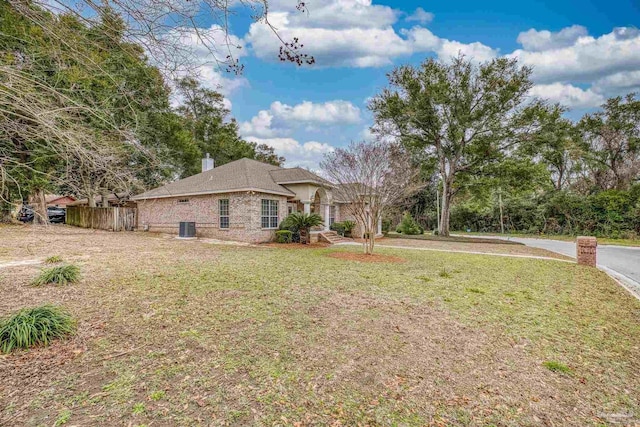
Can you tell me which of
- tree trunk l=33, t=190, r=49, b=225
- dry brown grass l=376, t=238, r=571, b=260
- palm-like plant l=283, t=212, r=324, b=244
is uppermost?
tree trunk l=33, t=190, r=49, b=225

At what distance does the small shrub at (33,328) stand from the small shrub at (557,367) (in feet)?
19.3

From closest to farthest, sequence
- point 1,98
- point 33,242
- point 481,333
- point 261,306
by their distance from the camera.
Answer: point 1,98 → point 481,333 → point 261,306 → point 33,242

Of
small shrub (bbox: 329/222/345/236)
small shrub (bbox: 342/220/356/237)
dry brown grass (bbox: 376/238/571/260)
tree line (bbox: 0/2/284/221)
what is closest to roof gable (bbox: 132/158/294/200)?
small shrub (bbox: 329/222/345/236)

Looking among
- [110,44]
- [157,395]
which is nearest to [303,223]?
[110,44]

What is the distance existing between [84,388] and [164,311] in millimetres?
2046

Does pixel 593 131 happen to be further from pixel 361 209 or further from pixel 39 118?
pixel 39 118

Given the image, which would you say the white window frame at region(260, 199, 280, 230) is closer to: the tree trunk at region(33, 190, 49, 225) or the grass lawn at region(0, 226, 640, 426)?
the grass lawn at region(0, 226, 640, 426)

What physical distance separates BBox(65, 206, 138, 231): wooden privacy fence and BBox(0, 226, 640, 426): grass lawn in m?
13.9

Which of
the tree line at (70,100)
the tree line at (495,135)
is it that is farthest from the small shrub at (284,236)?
the tree line at (70,100)

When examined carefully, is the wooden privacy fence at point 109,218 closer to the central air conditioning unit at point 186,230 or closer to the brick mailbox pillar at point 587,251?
the central air conditioning unit at point 186,230

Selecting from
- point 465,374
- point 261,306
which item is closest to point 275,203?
point 261,306

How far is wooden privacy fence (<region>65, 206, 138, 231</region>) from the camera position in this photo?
64.5ft

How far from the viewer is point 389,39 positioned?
42.9 feet

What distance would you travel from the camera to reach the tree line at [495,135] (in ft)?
68.4
